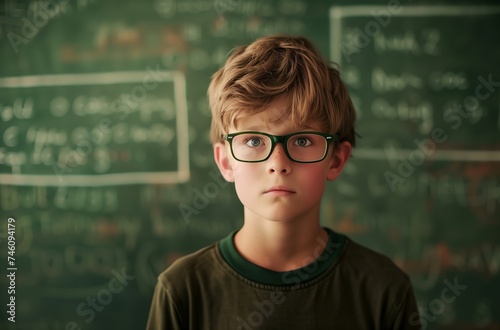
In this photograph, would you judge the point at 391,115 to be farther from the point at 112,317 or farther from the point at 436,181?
the point at 112,317

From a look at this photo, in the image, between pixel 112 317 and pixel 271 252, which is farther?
pixel 112 317

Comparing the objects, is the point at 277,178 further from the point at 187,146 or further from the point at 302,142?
the point at 187,146

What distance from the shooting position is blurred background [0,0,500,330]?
1898 mm

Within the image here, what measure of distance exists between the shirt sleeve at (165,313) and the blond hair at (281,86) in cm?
36

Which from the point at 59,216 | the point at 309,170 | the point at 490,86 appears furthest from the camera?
the point at 59,216

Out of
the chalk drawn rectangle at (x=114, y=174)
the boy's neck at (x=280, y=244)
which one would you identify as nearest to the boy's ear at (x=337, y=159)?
the boy's neck at (x=280, y=244)

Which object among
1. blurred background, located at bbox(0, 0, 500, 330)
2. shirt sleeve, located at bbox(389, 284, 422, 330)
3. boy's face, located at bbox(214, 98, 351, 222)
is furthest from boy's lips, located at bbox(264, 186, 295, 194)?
blurred background, located at bbox(0, 0, 500, 330)

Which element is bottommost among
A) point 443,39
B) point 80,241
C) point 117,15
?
point 80,241

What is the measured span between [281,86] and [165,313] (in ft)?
1.75

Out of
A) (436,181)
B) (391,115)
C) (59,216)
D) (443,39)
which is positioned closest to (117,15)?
(59,216)

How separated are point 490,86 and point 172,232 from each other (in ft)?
4.81

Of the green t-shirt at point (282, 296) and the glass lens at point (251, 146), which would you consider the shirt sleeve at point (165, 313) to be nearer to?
the green t-shirt at point (282, 296)

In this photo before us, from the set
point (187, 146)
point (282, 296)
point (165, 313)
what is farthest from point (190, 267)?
point (187, 146)

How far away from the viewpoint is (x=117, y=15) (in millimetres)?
1957
